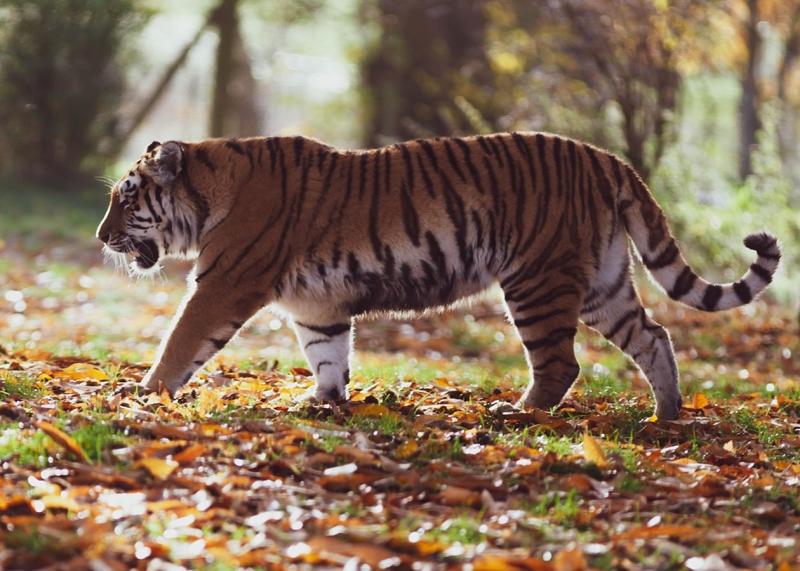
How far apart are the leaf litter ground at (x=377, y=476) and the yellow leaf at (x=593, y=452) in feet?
0.04

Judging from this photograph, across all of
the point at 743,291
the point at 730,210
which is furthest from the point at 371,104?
the point at 743,291

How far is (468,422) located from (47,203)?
15.6m

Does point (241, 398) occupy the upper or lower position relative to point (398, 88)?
lower

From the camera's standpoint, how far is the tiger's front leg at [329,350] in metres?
6.65

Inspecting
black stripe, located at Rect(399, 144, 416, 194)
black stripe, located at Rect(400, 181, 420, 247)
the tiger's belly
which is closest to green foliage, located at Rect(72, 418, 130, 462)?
the tiger's belly

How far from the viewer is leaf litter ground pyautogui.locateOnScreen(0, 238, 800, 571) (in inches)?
153

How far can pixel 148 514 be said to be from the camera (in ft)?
13.5

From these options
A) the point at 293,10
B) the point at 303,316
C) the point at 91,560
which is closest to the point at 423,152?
the point at 303,316

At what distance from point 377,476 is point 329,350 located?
2.14 metres

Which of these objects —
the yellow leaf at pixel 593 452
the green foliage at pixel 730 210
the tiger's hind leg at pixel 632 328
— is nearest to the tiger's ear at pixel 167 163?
the tiger's hind leg at pixel 632 328

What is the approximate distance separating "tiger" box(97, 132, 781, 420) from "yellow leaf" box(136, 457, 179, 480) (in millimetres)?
1610

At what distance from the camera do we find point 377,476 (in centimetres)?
462

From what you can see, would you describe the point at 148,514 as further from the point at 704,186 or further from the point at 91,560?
the point at 704,186

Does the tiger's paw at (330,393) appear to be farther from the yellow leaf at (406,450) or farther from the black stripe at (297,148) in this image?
the yellow leaf at (406,450)
